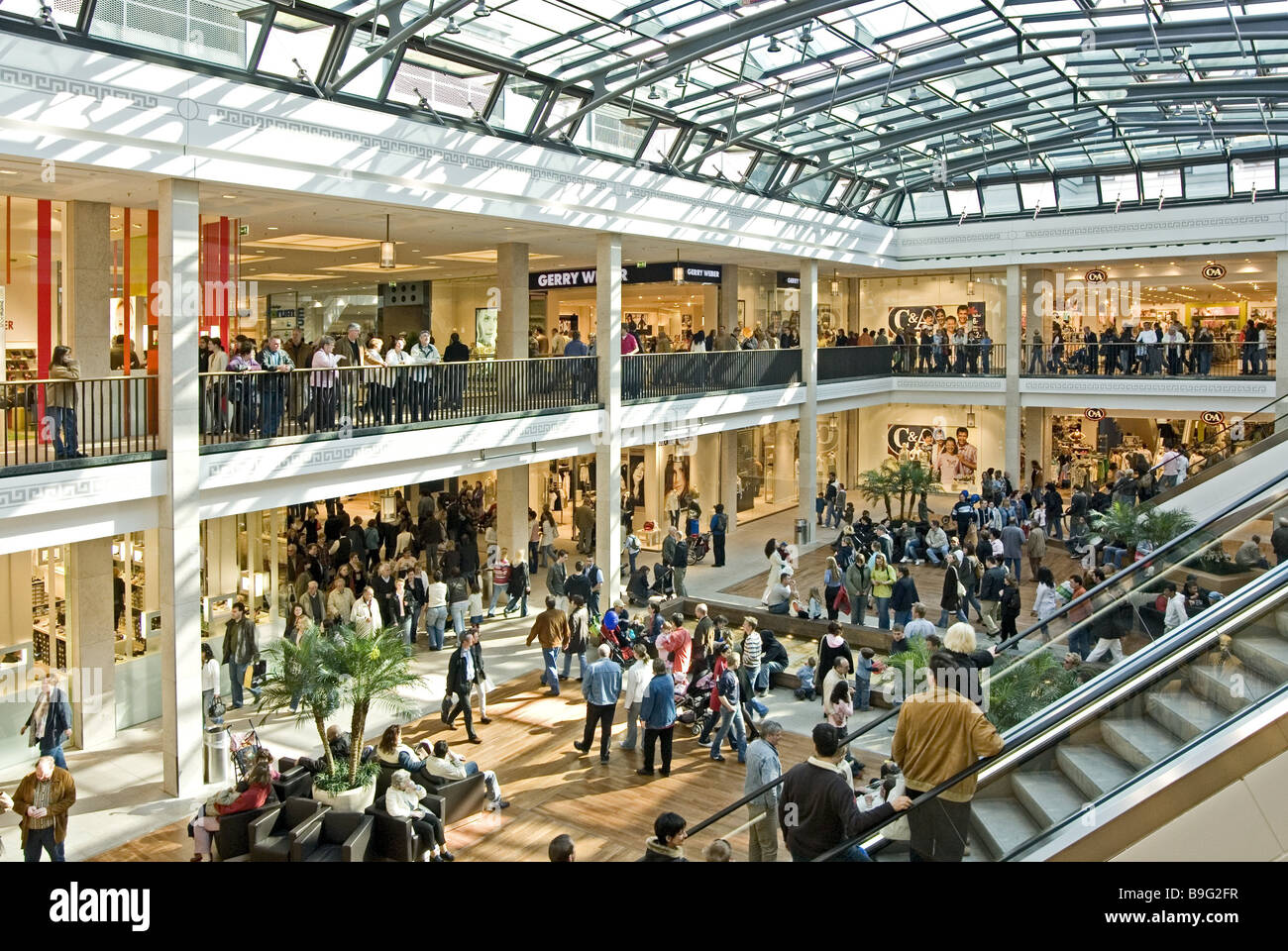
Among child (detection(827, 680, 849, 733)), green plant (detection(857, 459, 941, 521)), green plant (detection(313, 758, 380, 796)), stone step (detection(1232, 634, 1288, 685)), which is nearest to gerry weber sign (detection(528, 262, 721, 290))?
green plant (detection(857, 459, 941, 521))

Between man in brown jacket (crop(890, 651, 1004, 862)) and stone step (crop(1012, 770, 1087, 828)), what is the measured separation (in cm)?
22

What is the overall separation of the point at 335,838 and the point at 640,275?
56.9 feet

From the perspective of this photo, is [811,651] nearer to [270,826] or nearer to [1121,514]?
[1121,514]

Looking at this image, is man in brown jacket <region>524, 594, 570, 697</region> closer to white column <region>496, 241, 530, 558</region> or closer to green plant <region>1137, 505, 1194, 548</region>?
white column <region>496, 241, 530, 558</region>

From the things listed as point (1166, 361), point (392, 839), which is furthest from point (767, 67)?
point (392, 839)

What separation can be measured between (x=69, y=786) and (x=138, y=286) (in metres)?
8.87

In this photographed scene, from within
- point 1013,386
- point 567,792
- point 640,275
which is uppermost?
point 640,275

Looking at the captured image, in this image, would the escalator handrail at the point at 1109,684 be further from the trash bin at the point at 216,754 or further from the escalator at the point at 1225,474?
the escalator at the point at 1225,474

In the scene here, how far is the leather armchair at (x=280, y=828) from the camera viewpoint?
29.3 feet

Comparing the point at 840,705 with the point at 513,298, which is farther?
the point at 513,298

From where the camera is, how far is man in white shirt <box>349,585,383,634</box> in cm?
1390

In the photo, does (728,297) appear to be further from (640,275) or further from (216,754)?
(216,754)

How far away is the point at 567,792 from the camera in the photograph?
11.1m

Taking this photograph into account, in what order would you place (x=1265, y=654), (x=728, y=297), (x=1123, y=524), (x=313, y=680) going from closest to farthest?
1. (x=1265, y=654)
2. (x=313, y=680)
3. (x=1123, y=524)
4. (x=728, y=297)
